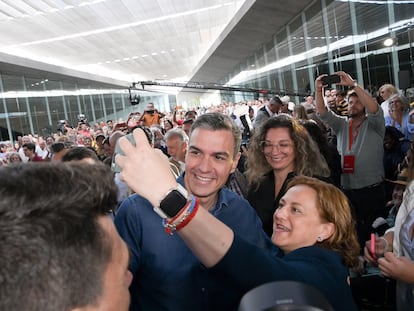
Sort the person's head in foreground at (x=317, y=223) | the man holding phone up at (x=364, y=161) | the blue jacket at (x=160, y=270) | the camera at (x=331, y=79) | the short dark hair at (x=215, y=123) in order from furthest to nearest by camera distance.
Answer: the camera at (x=331, y=79) → the man holding phone up at (x=364, y=161) → the short dark hair at (x=215, y=123) → the person's head in foreground at (x=317, y=223) → the blue jacket at (x=160, y=270)

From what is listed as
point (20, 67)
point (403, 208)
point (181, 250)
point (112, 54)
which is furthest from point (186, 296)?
point (112, 54)

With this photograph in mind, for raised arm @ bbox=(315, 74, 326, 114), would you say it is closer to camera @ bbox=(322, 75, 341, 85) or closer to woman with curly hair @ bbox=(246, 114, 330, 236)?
camera @ bbox=(322, 75, 341, 85)

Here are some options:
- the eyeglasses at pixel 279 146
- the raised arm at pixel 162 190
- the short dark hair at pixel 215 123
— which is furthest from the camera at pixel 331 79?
the raised arm at pixel 162 190

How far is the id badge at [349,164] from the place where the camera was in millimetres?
4250

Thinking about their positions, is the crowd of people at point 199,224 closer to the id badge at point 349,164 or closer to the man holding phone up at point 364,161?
the man holding phone up at point 364,161

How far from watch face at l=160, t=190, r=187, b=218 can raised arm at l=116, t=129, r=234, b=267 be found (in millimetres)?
16

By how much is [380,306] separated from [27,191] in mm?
2995

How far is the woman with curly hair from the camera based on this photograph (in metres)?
3.09

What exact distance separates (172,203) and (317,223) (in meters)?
1.11

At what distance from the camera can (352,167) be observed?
425 cm

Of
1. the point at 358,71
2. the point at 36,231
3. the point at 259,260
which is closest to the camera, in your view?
the point at 36,231

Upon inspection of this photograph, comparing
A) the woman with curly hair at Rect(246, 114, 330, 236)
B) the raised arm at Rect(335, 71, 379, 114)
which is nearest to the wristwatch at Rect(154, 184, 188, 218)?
the woman with curly hair at Rect(246, 114, 330, 236)

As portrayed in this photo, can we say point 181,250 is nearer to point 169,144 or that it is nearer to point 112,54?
point 169,144

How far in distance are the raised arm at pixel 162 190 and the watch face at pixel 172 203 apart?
0.02m
